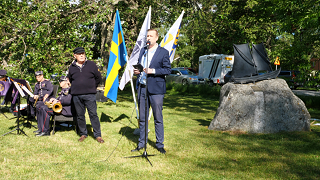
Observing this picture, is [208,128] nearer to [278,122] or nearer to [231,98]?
[231,98]

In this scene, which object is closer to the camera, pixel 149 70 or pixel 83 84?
pixel 149 70

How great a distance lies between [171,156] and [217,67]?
67.8 ft

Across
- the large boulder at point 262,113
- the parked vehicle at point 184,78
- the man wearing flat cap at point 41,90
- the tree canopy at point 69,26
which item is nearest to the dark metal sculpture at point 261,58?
the tree canopy at point 69,26

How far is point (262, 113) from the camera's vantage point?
22.1 feet

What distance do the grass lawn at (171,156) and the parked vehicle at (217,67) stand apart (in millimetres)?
17441

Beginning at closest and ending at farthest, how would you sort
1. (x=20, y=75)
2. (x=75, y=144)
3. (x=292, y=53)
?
(x=75, y=144) < (x=20, y=75) < (x=292, y=53)

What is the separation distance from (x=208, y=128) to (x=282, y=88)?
6.89ft

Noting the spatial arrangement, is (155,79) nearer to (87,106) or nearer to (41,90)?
(87,106)

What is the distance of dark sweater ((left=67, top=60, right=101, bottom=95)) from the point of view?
19.2ft

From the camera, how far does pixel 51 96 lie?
7359 millimetres

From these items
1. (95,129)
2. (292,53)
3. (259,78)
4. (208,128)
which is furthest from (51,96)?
(292,53)

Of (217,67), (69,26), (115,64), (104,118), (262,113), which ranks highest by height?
(69,26)

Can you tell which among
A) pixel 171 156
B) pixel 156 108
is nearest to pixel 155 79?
pixel 156 108

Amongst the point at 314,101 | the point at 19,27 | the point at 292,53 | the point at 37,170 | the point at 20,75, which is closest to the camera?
the point at 37,170
